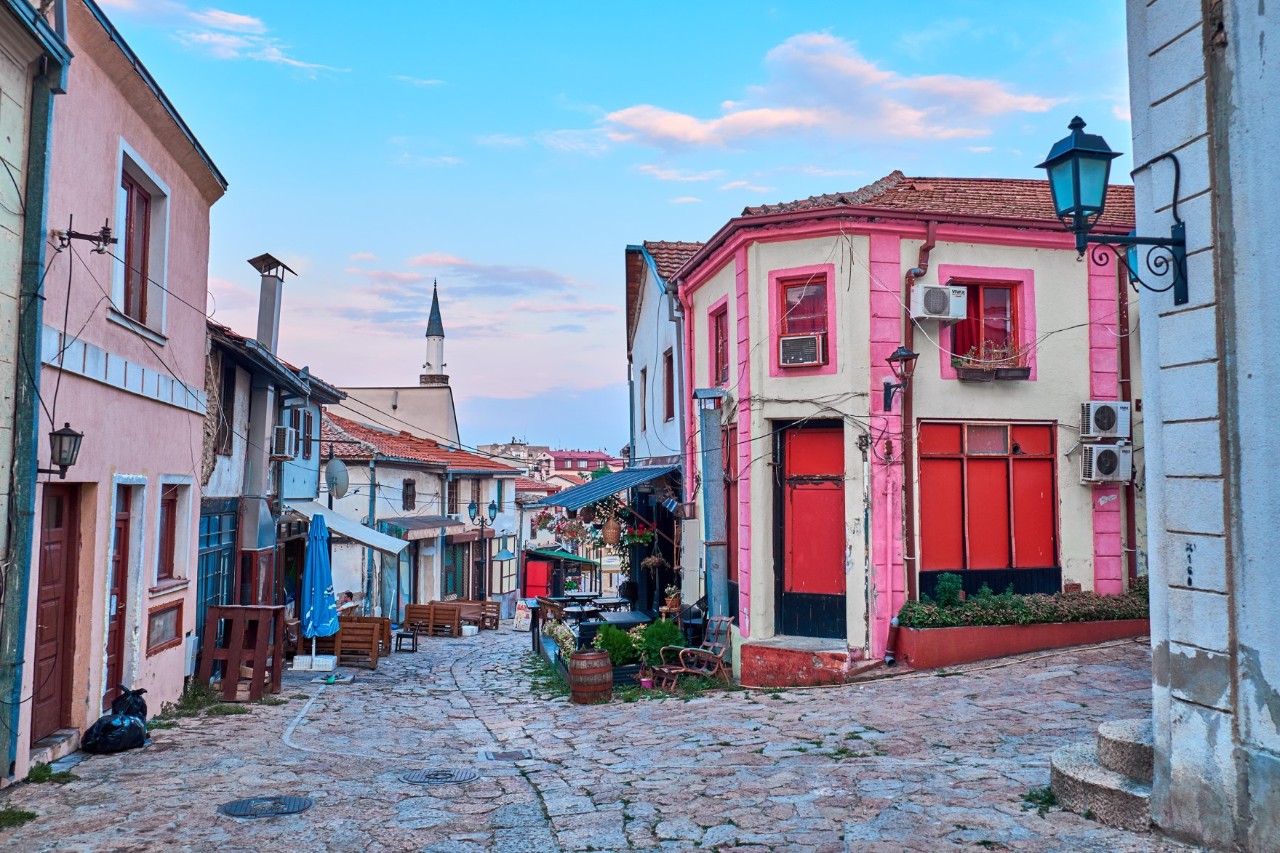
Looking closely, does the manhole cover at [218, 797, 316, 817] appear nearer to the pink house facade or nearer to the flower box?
the pink house facade

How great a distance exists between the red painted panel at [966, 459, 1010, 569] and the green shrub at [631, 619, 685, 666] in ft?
13.3

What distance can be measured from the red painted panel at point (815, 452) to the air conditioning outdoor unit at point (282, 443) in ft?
29.2

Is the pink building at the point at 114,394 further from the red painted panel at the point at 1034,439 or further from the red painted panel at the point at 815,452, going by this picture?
the red painted panel at the point at 1034,439

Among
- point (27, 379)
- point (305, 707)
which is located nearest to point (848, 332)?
point (305, 707)

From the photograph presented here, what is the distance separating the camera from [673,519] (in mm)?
17594

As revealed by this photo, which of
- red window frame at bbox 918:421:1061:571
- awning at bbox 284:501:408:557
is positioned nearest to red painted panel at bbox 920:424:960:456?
red window frame at bbox 918:421:1061:571

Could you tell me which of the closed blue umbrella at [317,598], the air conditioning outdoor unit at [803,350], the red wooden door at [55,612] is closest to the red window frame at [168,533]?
the red wooden door at [55,612]

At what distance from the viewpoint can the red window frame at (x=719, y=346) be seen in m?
14.2

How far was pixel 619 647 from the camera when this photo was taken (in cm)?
1296

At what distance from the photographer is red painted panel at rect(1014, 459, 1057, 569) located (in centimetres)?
1279

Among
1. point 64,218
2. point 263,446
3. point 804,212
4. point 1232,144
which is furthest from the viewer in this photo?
point 263,446

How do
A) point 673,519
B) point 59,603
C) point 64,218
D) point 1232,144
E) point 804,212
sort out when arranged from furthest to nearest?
1. point 673,519
2. point 804,212
3. point 59,603
4. point 64,218
5. point 1232,144

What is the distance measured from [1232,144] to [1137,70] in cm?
95

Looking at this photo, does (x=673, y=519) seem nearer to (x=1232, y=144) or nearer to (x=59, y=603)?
(x=59, y=603)
